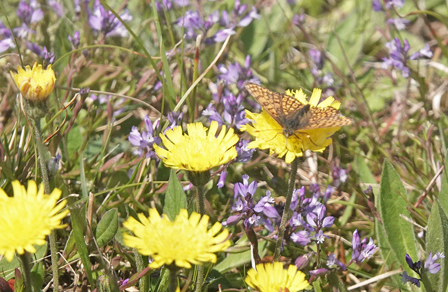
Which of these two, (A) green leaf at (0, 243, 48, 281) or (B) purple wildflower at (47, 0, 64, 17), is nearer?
(A) green leaf at (0, 243, 48, 281)

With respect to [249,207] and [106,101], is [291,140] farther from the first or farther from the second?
[106,101]

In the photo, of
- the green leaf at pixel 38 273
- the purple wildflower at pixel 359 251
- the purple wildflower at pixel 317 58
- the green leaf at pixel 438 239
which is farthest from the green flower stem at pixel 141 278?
the purple wildflower at pixel 317 58

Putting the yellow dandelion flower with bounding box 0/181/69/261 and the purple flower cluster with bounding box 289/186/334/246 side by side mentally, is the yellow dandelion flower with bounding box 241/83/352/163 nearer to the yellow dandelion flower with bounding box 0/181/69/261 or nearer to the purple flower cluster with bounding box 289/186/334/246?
the purple flower cluster with bounding box 289/186/334/246

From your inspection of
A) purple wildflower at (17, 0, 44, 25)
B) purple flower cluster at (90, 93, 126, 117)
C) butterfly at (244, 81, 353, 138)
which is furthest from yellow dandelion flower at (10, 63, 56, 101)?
purple wildflower at (17, 0, 44, 25)

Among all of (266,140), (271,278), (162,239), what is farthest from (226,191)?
(162,239)

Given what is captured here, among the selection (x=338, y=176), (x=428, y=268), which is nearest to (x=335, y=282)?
(x=428, y=268)

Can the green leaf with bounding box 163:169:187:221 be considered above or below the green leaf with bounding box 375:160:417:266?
above
